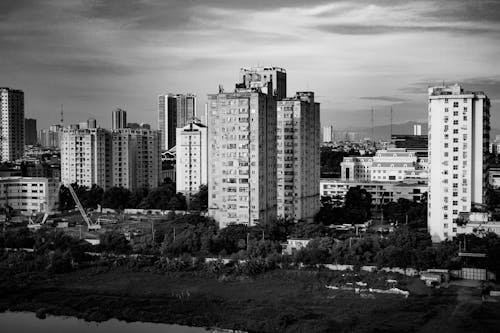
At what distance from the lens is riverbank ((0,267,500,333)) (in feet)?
27.8

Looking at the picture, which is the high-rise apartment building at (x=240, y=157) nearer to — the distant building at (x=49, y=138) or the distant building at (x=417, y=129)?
the distant building at (x=417, y=129)

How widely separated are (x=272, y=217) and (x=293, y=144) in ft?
6.10

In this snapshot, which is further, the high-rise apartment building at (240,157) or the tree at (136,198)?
the tree at (136,198)

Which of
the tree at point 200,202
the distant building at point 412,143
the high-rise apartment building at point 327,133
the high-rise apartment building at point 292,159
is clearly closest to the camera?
the high-rise apartment building at point 292,159

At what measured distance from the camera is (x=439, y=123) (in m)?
12.6

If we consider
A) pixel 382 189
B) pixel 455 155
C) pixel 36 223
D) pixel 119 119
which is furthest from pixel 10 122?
pixel 455 155

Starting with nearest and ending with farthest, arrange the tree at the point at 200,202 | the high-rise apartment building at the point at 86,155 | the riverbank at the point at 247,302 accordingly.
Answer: the riverbank at the point at 247,302 < the tree at the point at 200,202 < the high-rise apartment building at the point at 86,155

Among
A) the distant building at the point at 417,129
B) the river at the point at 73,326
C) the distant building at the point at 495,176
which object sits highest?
the distant building at the point at 417,129

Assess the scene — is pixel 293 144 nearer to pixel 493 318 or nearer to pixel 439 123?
pixel 439 123

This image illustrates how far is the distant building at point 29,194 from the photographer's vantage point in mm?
18297

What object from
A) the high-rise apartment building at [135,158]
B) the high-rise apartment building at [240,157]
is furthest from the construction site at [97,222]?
the high-rise apartment building at [135,158]

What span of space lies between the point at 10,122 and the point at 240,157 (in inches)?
869

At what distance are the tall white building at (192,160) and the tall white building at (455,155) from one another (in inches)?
352

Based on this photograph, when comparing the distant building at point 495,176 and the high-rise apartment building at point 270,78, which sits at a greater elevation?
the high-rise apartment building at point 270,78
